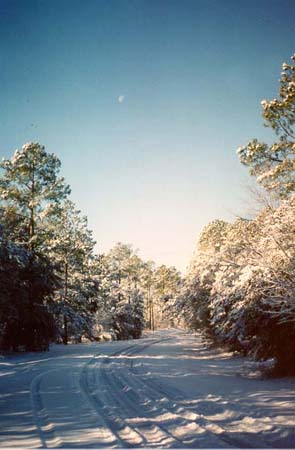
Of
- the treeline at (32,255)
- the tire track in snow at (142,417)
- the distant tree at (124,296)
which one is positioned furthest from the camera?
the distant tree at (124,296)

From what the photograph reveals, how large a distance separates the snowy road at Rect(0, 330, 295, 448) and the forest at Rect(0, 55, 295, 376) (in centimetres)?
236

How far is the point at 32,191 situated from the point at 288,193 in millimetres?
17663

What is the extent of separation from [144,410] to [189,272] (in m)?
18.8

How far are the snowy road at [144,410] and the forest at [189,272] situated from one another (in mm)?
2359

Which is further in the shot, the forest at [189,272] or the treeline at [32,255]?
the treeline at [32,255]

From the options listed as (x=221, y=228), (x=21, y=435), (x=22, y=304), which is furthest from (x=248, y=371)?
(x=221, y=228)

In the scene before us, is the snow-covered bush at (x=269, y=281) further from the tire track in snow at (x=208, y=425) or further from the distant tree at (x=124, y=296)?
the distant tree at (x=124, y=296)

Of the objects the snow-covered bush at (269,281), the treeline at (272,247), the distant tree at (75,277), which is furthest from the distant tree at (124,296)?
the treeline at (272,247)

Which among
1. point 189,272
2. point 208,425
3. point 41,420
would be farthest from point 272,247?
point 189,272

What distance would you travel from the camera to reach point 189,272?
2577cm

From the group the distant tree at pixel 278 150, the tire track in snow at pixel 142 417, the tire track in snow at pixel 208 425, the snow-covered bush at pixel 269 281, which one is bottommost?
the tire track in snow at pixel 208 425

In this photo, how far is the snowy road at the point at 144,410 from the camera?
5.50 metres

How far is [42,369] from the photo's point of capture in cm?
1366

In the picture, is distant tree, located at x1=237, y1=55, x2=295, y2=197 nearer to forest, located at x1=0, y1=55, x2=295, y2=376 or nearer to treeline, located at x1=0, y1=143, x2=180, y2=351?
forest, located at x1=0, y1=55, x2=295, y2=376
